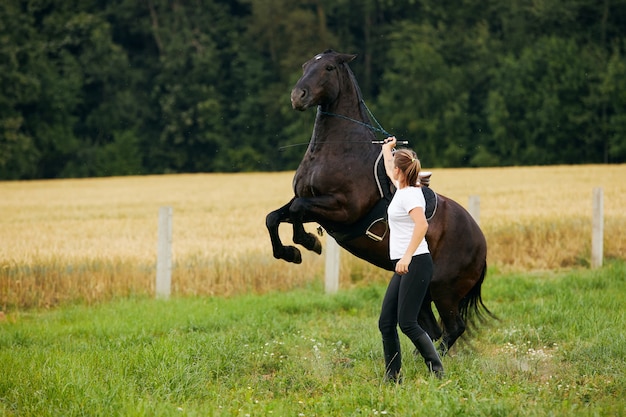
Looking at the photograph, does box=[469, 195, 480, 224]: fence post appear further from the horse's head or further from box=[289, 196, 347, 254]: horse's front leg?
box=[289, 196, 347, 254]: horse's front leg

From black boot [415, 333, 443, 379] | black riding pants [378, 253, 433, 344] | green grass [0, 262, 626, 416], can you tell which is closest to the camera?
green grass [0, 262, 626, 416]

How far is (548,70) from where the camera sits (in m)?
52.1

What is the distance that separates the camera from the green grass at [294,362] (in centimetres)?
637

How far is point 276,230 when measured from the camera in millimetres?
8320

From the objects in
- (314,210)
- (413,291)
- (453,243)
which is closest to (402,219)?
(413,291)

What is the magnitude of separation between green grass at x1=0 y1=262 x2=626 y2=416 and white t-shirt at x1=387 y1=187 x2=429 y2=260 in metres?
1.06

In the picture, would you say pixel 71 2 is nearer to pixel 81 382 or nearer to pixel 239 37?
pixel 239 37

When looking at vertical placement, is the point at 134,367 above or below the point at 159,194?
above

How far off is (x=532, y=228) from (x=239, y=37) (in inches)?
1803

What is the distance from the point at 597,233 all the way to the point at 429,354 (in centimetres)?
1049

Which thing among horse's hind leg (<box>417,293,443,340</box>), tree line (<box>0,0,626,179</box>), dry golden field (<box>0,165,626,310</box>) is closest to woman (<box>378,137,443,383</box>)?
horse's hind leg (<box>417,293,443,340</box>)

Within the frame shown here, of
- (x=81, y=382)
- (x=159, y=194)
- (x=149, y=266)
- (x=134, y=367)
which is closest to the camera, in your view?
(x=81, y=382)

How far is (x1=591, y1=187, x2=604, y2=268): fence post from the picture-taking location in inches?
658

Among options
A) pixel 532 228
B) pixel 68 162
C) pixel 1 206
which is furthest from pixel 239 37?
pixel 532 228
